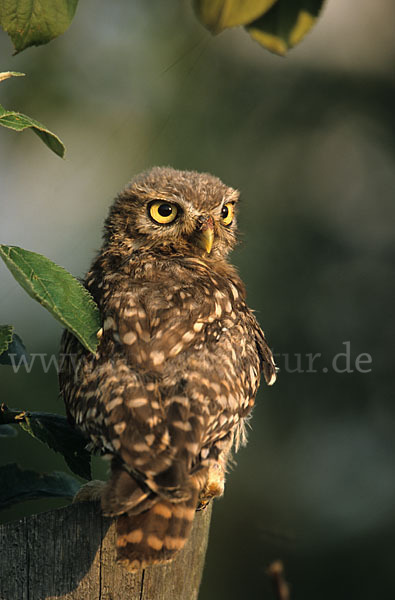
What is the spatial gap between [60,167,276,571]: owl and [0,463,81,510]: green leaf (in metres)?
0.20

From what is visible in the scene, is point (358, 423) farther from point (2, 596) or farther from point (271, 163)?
point (2, 596)

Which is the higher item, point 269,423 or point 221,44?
point 221,44

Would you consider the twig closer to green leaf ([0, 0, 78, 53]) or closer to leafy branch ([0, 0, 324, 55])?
leafy branch ([0, 0, 324, 55])

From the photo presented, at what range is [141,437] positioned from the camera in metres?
1.66

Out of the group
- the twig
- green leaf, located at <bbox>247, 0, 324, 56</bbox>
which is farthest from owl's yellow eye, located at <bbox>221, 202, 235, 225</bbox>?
the twig

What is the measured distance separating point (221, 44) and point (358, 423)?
2.78 metres

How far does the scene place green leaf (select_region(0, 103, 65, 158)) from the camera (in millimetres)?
1283

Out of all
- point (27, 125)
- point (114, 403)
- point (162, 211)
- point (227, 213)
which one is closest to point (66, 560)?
point (114, 403)

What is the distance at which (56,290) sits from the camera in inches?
51.0

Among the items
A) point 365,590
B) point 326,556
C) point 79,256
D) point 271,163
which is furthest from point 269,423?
point 79,256

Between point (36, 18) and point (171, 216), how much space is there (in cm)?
162

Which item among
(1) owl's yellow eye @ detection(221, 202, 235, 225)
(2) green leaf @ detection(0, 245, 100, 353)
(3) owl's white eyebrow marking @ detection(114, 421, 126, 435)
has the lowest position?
(3) owl's white eyebrow marking @ detection(114, 421, 126, 435)

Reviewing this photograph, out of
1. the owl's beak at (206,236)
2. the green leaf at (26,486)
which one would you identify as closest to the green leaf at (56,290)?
the green leaf at (26,486)

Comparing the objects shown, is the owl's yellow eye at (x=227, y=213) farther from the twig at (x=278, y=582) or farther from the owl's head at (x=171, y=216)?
the twig at (x=278, y=582)
